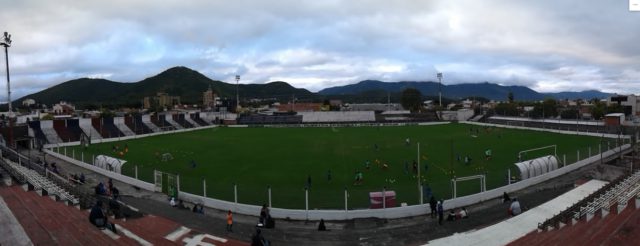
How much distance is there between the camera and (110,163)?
1048 inches

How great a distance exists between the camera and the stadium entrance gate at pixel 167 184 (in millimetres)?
20156

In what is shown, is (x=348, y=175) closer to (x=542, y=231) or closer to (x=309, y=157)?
(x=309, y=157)

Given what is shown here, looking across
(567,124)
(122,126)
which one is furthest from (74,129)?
(567,124)

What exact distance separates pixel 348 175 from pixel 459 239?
516 inches

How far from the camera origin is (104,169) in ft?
90.0

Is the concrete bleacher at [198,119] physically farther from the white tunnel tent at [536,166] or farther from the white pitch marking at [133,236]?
the white pitch marking at [133,236]

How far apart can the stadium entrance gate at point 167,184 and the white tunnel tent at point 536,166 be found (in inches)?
741

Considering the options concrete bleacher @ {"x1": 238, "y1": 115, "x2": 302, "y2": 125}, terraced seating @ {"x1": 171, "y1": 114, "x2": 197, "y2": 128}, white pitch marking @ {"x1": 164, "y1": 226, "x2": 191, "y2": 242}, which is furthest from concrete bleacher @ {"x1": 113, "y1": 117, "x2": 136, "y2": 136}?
white pitch marking @ {"x1": 164, "y1": 226, "x2": 191, "y2": 242}

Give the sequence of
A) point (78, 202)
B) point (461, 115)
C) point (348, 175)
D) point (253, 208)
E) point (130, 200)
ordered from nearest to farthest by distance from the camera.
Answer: point (78, 202) < point (253, 208) < point (130, 200) < point (348, 175) < point (461, 115)

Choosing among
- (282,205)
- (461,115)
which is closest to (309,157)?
(282,205)

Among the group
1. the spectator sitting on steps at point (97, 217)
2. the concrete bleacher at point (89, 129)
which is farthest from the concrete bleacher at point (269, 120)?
the spectator sitting on steps at point (97, 217)

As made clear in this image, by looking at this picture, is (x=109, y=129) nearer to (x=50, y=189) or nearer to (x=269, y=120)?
(x=269, y=120)

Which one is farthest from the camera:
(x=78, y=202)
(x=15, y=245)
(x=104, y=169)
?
(x=104, y=169)

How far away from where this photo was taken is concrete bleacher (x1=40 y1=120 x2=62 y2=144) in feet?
151
